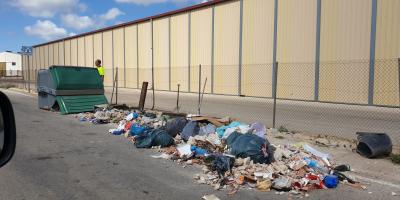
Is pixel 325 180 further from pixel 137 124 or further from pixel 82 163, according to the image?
pixel 137 124

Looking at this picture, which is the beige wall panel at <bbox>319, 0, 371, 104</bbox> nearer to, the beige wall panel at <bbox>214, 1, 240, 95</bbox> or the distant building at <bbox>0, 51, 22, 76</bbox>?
the beige wall panel at <bbox>214, 1, 240, 95</bbox>

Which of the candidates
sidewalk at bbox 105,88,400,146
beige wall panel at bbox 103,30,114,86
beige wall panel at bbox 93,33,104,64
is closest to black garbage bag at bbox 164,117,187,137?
sidewalk at bbox 105,88,400,146

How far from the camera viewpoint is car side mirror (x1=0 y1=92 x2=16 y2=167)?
105 inches

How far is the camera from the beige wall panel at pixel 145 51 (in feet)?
116

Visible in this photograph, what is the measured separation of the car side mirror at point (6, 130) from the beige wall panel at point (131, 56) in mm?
34334

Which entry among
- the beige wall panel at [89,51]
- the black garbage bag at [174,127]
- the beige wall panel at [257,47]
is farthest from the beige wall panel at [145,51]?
the black garbage bag at [174,127]

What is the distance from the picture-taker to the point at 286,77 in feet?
75.1

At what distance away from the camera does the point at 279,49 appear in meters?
23.3

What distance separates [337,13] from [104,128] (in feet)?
43.9

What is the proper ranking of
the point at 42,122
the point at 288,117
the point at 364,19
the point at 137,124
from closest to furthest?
the point at 137,124
the point at 42,122
the point at 288,117
the point at 364,19

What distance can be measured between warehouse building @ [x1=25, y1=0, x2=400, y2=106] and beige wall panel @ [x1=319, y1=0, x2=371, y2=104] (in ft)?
0.15

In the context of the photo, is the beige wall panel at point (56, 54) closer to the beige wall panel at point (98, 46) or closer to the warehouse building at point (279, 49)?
the beige wall panel at point (98, 46)

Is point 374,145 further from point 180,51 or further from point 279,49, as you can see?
point 180,51

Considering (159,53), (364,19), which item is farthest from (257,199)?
(159,53)
